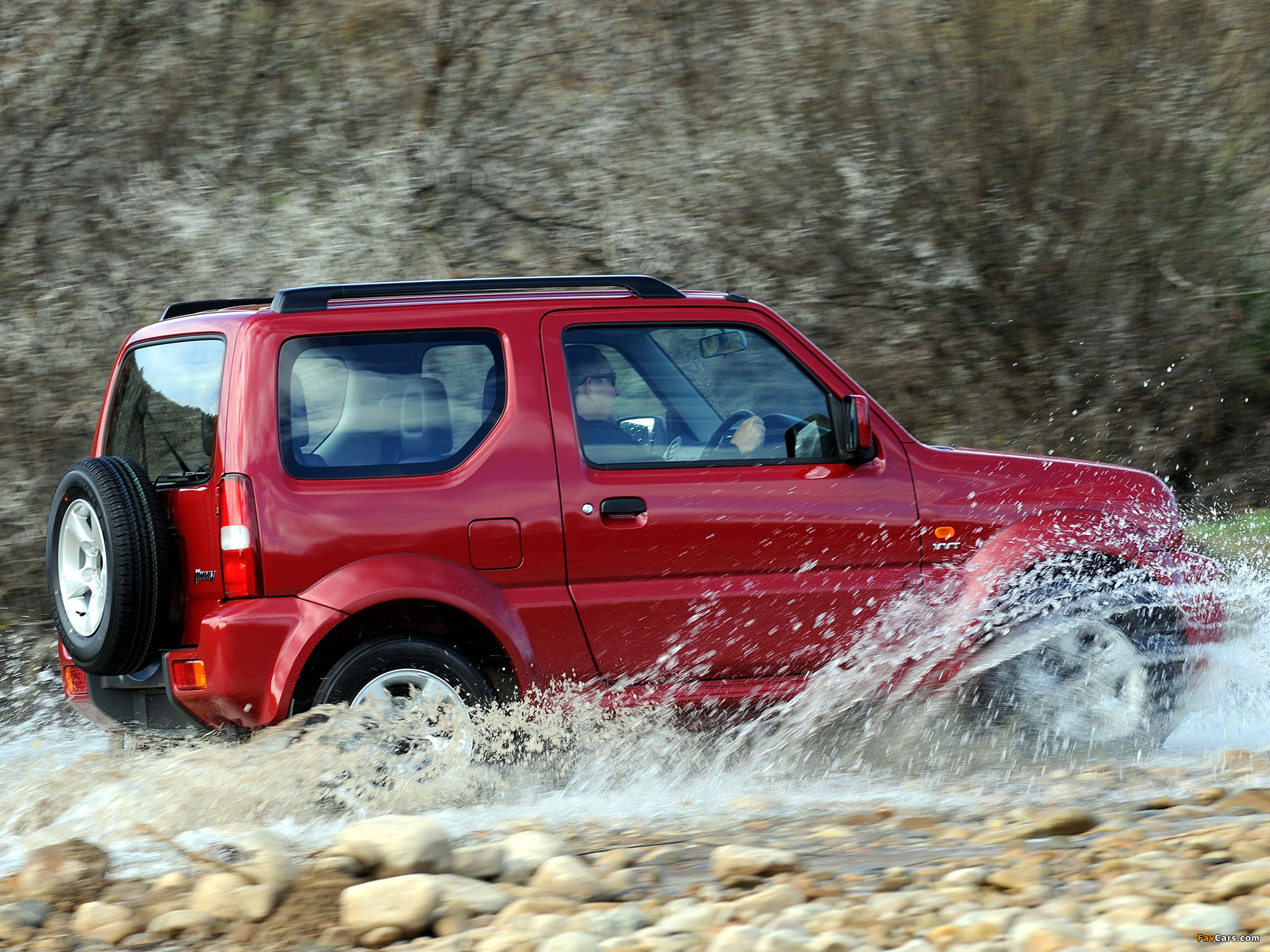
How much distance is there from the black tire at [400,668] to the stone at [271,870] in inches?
36.1

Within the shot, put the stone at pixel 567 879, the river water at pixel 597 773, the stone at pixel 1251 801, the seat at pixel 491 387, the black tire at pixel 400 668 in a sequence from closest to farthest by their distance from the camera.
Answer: the stone at pixel 567 879, the stone at pixel 1251 801, the river water at pixel 597 773, the black tire at pixel 400 668, the seat at pixel 491 387

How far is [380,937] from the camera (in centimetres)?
320

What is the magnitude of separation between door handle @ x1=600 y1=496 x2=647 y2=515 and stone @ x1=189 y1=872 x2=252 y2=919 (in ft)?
5.87

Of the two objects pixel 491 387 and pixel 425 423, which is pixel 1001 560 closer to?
pixel 491 387

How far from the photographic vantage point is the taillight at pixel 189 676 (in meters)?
4.34

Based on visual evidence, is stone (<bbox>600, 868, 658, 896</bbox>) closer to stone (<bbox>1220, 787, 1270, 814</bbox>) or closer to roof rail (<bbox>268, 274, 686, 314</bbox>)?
stone (<bbox>1220, 787, 1270, 814</bbox>)

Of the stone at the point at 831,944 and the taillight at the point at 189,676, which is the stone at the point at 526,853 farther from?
the taillight at the point at 189,676

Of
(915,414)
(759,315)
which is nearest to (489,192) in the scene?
(915,414)

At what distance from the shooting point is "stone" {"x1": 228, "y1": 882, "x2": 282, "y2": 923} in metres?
3.31

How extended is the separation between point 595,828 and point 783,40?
8.93 m

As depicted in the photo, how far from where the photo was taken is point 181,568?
14.7 ft

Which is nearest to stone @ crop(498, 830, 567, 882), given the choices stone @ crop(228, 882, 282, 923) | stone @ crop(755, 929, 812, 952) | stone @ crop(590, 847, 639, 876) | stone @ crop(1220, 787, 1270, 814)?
stone @ crop(590, 847, 639, 876)

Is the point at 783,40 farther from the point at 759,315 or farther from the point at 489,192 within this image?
the point at 759,315

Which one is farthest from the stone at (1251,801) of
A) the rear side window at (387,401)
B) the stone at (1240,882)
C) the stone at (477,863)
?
the rear side window at (387,401)
